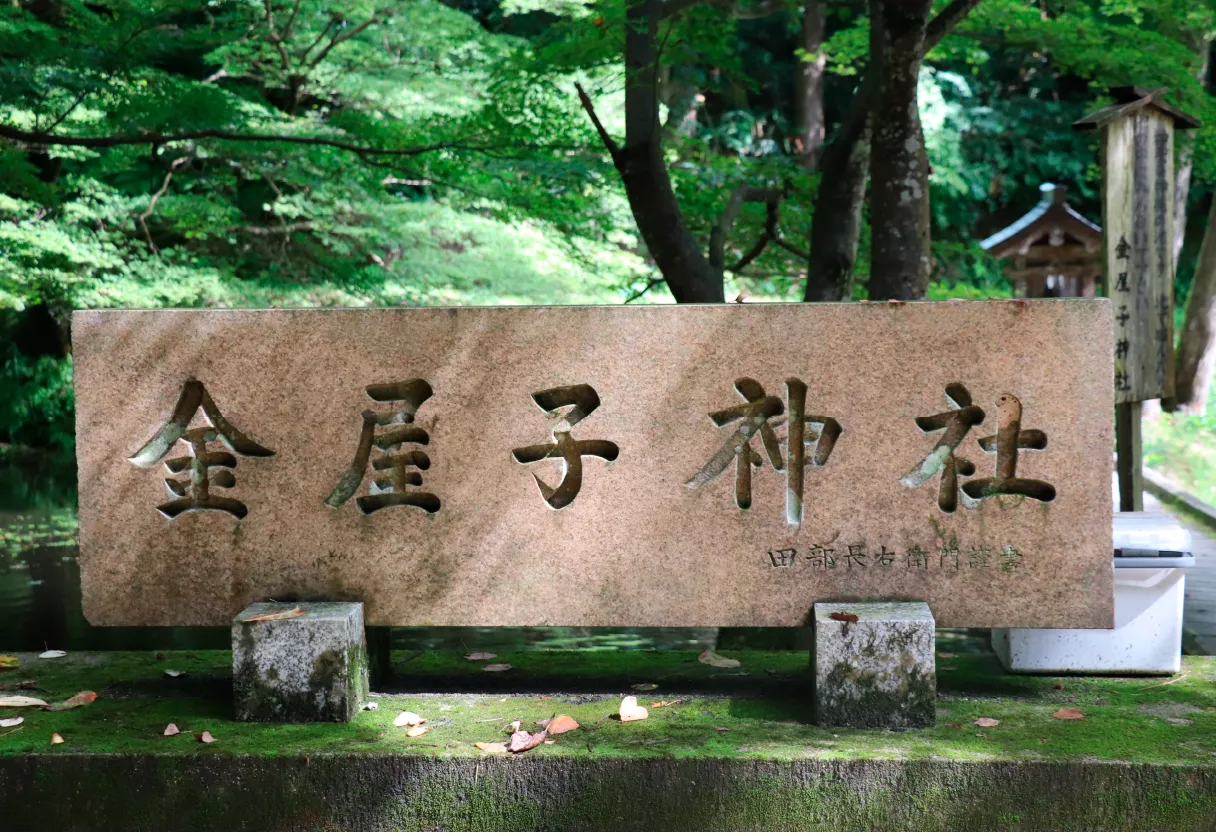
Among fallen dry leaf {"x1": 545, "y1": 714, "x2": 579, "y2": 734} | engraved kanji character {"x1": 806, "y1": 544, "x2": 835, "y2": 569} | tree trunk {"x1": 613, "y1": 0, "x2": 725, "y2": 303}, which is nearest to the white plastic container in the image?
engraved kanji character {"x1": 806, "y1": 544, "x2": 835, "y2": 569}

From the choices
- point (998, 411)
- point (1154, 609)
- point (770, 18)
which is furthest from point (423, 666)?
point (770, 18)

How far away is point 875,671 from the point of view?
3.79 metres

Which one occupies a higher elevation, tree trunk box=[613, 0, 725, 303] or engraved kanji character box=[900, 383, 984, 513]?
tree trunk box=[613, 0, 725, 303]

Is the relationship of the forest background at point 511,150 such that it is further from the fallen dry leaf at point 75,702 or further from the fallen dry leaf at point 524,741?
the fallen dry leaf at point 75,702

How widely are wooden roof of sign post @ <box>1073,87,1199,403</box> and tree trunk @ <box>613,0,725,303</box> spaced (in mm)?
2201

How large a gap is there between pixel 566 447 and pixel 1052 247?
507 inches

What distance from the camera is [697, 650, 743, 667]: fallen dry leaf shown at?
475 centimetres

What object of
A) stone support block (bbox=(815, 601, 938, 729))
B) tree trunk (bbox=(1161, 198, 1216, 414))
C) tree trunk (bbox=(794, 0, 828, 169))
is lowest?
stone support block (bbox=(815, 601, 938, 729))

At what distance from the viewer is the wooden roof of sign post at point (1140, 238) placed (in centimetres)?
633

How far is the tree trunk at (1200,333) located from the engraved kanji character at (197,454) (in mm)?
10526

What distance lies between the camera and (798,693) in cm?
426

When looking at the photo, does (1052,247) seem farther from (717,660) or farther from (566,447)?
(566,447)

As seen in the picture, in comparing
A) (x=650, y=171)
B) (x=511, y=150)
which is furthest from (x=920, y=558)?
(x=511, y=150)

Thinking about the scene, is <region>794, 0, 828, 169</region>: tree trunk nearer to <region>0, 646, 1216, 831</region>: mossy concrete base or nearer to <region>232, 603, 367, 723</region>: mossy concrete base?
<region>0, 646, 1216, 831</region>: mossy concrete base
